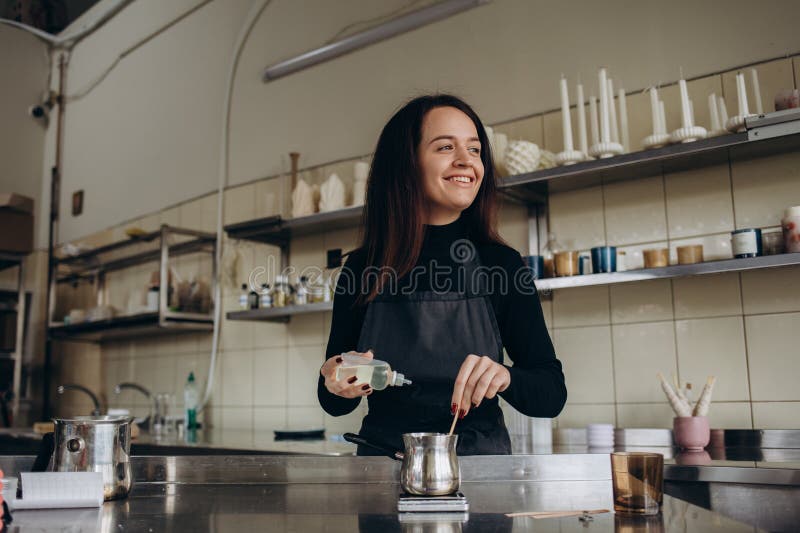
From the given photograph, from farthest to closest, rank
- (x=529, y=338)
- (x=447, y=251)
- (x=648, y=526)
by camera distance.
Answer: (x=447, y=251)
(x=529, y=338)
(x=648, y=526)

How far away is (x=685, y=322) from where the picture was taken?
2.51 m

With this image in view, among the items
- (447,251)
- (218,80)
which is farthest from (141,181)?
(447,251)

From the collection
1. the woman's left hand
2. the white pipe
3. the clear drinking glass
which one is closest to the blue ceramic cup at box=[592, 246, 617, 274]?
the woman's left hand

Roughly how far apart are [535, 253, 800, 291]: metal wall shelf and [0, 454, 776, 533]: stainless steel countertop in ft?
3.75

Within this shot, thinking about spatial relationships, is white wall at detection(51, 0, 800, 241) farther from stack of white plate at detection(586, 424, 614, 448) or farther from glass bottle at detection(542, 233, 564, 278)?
stack of white plate at detection(586, 424, 614, 448)

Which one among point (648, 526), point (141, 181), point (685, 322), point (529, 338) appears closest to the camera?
point (648, 526)

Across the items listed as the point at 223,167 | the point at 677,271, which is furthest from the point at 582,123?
the point at 223,167

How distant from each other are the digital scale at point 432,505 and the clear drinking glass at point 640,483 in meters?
0.21

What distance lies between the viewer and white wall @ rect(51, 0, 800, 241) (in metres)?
2.63

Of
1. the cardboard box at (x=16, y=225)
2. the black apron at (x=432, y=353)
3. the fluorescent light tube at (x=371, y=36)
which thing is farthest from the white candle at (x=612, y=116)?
the cardboard box at (x=16, y=225)

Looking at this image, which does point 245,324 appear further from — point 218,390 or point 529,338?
point 529,338

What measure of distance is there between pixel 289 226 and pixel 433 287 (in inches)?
72.9

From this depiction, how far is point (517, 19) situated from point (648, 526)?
2494mm

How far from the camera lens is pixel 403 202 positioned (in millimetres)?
1574
